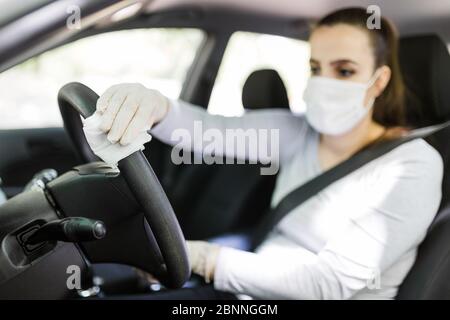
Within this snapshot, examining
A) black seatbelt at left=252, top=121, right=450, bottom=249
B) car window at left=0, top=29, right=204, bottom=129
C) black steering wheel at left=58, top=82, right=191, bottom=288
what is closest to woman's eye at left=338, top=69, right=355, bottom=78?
black seatbelt at left=252, top=121, right=450, bottom=249

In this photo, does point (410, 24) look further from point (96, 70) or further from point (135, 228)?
point (135, 228)

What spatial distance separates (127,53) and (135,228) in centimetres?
71

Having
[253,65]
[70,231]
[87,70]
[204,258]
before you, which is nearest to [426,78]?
[253,65]

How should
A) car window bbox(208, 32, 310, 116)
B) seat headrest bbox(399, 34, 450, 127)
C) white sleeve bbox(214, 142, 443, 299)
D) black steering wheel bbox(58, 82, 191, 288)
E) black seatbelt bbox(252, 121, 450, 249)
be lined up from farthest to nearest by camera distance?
car window bbox(208, 32, 310, 116)
seat headrest bbox(399, 34, 450, 127)
black seatbelt bbox(252, 121, 450, 249)
white sleeve bbox(214, 142, 443, 299)
black steering wheel bbox(58, 82, 191, 288)

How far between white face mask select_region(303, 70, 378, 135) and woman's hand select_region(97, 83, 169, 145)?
388mm

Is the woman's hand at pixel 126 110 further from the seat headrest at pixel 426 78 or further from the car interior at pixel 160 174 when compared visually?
the seat headrest at pixel 426 78

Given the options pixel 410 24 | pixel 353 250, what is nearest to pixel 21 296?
pixel 353 250

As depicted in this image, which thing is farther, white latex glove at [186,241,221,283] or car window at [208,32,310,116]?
car window at [208,32,310,116]

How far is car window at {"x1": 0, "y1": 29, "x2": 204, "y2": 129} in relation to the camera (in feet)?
3.88

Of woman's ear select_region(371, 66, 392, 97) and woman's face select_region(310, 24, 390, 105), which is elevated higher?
woman's face select_region(310, 24, 390, 105)

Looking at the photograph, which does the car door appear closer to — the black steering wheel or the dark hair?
the black steering wheel

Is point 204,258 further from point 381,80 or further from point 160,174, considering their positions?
point 381,80

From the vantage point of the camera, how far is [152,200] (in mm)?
801

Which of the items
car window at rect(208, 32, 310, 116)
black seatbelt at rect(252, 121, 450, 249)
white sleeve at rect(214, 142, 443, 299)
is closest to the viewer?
white sleeve at rect(214, 142, 443, 299)
